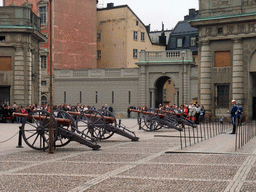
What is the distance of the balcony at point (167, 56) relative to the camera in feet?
159

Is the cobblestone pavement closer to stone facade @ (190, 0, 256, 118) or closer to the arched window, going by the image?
stone facade @ (190, 0, 256, 118)

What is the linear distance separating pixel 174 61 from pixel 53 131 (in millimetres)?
34543

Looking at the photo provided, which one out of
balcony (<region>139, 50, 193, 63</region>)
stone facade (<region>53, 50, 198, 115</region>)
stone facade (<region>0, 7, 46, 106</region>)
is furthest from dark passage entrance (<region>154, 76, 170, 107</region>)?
stone facade (<region>0, 7, 46, 106</region>)

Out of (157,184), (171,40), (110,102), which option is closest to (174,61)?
(110,102)

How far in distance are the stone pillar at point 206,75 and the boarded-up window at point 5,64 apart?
45.3ft

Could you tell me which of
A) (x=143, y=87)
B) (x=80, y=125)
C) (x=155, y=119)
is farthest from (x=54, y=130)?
(x=143, y=87)

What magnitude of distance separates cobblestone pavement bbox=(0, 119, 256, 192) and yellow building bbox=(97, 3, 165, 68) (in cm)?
4776

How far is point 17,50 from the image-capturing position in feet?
113

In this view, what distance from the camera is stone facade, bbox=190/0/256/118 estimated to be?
3180 centimetres

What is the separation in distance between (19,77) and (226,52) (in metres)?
14.8

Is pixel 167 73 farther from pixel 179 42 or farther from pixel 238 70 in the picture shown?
pixel 179 42

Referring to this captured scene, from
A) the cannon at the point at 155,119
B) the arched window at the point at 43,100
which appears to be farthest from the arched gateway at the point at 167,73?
the cannon at the point at 155,119

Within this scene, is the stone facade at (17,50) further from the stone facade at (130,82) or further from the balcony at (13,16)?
the stone facade at (130,82)

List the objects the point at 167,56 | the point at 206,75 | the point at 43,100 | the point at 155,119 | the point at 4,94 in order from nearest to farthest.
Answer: the point at 155,119 < the point at 206,75 < the point at 4,94 < the point at 167,56 < the point at 43,100
